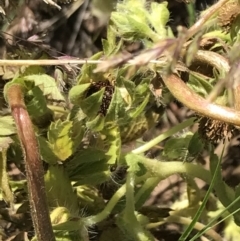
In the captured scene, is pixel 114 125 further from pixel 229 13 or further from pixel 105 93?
pixel 229 13

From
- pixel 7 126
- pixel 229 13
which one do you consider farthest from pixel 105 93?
pixel 229 13

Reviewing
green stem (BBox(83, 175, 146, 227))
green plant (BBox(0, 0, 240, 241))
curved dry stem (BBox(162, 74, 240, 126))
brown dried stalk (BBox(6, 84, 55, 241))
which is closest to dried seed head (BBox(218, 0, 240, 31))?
green plant (BBox(0, 0, 240, 241))

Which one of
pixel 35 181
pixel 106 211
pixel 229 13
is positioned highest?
pixel 229 13

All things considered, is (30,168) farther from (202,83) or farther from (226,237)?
(226,237)

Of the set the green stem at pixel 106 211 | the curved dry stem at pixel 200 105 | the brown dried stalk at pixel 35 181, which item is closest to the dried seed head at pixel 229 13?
the curved dry stem at pixel 200 105

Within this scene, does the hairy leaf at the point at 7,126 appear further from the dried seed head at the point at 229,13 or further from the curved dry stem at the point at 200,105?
the dried seed head at the point at 229,13
